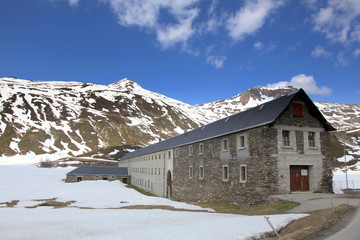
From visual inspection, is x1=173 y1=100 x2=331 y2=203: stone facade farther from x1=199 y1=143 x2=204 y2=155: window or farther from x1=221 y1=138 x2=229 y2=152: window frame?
x1=199 y1=143 x2=204 y2=155: window

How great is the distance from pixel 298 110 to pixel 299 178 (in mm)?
6538

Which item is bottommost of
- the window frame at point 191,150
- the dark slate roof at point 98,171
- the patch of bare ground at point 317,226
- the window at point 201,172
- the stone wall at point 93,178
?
the stone wall at point 93,178

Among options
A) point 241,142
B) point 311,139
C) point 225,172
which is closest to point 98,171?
point 225,172

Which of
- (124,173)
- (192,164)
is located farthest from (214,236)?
(124,173)

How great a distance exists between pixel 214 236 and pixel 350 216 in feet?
28.9

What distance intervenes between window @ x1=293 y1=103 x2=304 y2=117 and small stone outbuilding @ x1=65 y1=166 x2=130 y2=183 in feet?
217

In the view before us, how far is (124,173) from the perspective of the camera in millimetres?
88312

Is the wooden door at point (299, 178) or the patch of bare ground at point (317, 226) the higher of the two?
the wooden door at point (299, 178)

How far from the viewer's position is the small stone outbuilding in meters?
78.4

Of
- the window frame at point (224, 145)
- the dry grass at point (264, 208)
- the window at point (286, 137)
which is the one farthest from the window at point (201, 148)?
the window at point (286, 137)

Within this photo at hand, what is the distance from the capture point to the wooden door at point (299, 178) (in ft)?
86.3

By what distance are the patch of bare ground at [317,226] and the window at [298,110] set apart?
11679mm

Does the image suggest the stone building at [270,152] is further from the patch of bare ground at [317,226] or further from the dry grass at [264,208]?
the patch of bare ground at [317,226]

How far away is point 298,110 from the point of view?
2770 cm
